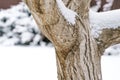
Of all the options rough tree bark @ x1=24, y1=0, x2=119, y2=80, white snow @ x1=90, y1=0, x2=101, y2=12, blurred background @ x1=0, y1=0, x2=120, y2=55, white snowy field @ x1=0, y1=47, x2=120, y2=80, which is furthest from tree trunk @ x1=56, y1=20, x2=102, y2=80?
white snow @ x1=90, y1=0, x2=101, y2=12

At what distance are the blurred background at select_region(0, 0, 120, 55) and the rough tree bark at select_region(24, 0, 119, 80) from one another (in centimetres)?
341

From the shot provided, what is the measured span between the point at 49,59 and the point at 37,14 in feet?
10.9

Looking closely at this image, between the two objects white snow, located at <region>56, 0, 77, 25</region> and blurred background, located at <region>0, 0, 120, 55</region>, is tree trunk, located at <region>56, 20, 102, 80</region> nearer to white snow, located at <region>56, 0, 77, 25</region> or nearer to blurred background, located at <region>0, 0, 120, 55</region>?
white snow, located at <region>56, 0, 77, 25</region>

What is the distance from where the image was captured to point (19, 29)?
5.30 metres

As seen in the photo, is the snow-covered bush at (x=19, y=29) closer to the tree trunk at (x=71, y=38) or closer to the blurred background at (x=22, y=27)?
the blurred background at (x=22, y=27)

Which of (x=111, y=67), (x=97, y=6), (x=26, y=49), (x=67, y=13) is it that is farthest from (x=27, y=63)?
(x=67, y=13)

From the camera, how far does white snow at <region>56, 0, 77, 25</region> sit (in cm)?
138

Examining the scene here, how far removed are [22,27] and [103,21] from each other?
3.64 meters

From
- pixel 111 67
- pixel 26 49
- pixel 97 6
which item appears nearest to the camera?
pixel 111 67

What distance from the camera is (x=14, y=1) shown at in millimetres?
5668

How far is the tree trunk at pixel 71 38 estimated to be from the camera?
1338mm

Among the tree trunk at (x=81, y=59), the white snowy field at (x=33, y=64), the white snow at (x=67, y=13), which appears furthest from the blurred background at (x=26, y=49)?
the white snow at (x=67, y=13)

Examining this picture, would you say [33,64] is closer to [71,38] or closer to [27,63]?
[27,63]

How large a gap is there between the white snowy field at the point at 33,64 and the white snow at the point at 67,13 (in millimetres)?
2533
